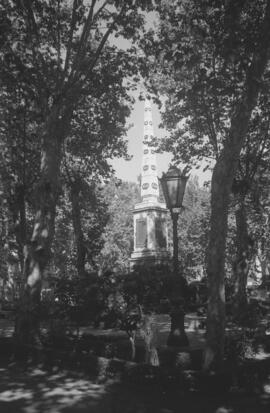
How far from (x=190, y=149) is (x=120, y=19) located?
390 inches

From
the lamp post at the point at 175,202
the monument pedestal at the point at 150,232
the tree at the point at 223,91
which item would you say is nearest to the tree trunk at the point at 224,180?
the tree at the point at 223,91

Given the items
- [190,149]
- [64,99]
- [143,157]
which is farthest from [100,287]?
[143,157]

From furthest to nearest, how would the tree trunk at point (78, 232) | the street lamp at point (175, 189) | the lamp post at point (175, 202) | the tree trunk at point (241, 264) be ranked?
the tree trunk at point (78, 232)
the tree trunk at point (241, 264)
the street lamp at point (175, 189)
the lamp post at point (175, 202)

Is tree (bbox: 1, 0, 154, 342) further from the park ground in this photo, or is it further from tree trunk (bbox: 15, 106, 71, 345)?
the park ground

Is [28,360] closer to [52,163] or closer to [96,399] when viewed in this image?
[96,399]

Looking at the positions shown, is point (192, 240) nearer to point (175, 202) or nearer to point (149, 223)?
point (149, 223)

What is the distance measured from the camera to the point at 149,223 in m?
30.4

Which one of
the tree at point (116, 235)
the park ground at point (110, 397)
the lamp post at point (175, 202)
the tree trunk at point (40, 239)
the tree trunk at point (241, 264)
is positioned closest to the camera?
the park ground at point (110, 397)

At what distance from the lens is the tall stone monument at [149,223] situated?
29469mm

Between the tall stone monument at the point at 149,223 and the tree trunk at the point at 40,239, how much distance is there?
17.4 metres

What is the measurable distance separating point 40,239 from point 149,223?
63.7 feet

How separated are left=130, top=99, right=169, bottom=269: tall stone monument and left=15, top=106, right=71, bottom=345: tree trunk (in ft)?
57.1

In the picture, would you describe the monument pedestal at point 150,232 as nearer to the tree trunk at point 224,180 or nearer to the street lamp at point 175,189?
the street lamp at point 175,189

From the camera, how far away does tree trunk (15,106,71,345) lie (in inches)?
428
